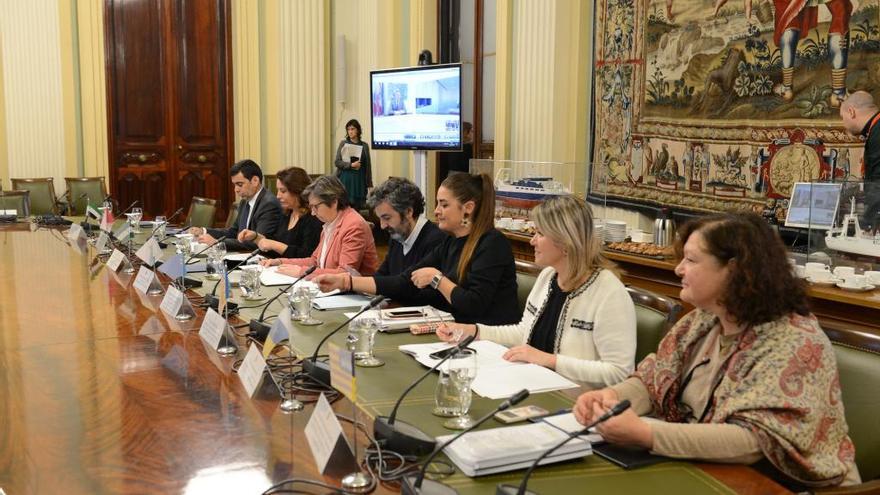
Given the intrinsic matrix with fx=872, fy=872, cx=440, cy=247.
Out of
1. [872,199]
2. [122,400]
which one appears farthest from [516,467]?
[872,199]

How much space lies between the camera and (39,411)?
6.28 feet

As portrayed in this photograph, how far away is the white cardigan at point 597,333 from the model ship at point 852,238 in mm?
1593

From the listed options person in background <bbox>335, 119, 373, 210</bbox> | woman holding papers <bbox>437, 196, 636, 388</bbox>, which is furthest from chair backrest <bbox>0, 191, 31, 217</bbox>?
woman holding papers <bbox>437, 196, 636, 388</bbox>

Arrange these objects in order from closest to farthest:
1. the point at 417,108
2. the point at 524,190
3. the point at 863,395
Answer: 1. the point at 863,395
2. the point at 524,190
3. the point at 417,108

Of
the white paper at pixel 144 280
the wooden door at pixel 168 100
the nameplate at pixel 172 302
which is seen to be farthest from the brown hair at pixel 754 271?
the wooden door at pixel 168 100

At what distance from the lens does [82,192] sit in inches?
329

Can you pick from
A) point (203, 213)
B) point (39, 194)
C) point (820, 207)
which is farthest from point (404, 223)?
point (39, 194)

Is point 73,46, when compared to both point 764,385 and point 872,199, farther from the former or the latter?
point 764,385

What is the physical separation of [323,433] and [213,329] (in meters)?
1.08

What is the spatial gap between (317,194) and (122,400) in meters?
2.16

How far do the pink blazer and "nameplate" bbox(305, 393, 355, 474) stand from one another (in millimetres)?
2385

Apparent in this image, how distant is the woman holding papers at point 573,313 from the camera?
224cm

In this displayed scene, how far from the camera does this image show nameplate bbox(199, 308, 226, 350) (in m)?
2.47

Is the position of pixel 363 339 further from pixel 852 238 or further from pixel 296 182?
pixel 296 182
